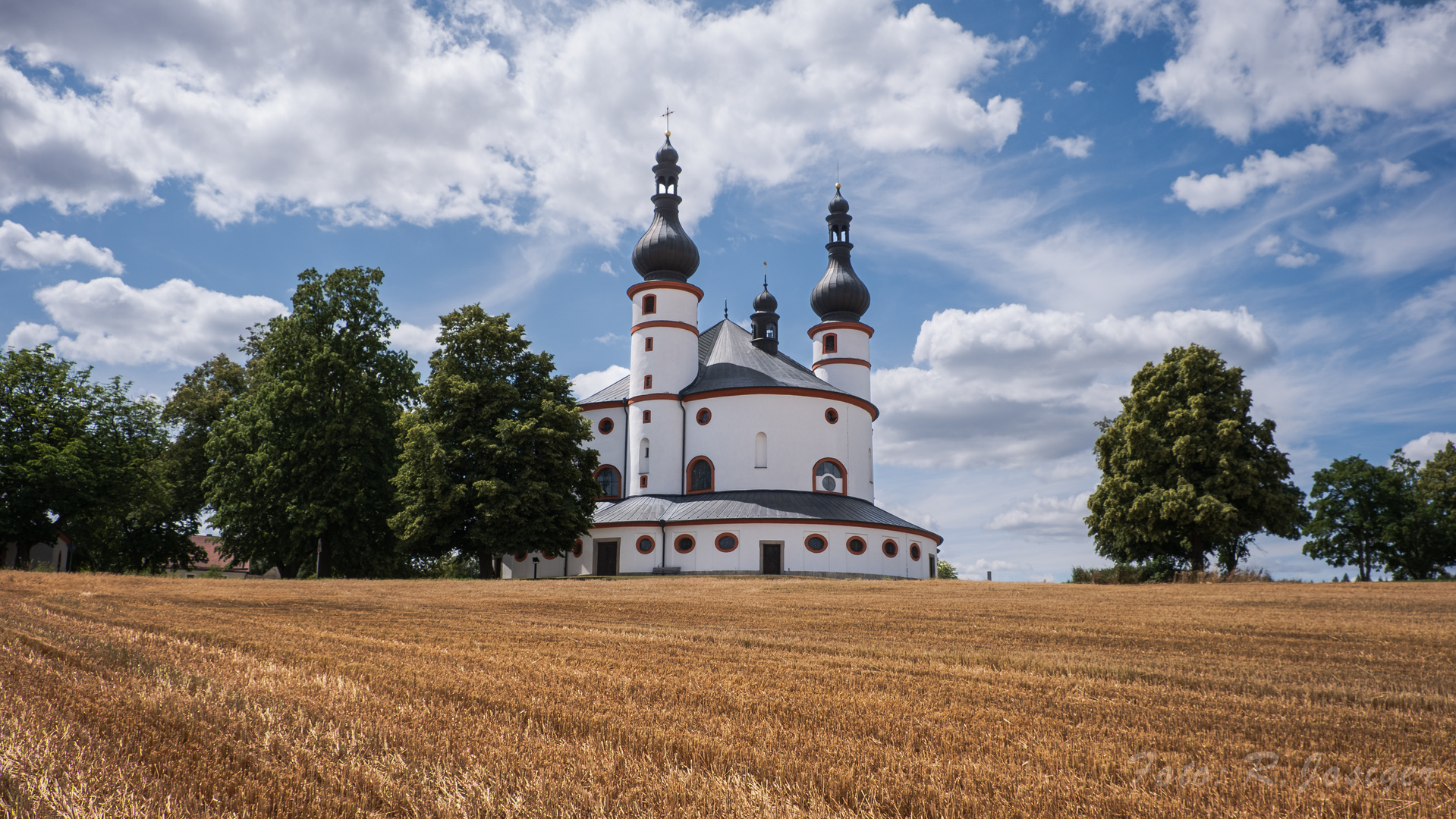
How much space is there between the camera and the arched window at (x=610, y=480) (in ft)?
168

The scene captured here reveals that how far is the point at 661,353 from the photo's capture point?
165ft

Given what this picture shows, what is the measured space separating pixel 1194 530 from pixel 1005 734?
118 feet

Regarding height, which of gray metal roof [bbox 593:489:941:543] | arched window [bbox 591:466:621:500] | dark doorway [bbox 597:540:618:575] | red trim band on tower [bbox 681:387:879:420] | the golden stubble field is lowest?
the golden stubble field

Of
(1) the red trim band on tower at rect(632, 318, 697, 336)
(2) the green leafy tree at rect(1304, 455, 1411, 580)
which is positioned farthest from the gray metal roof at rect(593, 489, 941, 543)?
(2) the green leafy tree at rect(1304, 455, 1411, 580)

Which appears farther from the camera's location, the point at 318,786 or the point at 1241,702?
the point at 1241,702

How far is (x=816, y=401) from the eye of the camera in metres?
49.2

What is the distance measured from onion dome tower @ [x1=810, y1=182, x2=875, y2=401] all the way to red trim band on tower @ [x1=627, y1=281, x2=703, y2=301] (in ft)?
33.1

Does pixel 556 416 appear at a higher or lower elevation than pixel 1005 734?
higher

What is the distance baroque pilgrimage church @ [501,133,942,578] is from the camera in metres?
43.8

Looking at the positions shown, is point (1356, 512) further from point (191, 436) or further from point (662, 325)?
point (191, 436)

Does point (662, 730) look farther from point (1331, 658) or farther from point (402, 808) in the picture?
point (1331, 658)

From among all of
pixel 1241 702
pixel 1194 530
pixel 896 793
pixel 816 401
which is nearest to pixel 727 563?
pixel 816 401

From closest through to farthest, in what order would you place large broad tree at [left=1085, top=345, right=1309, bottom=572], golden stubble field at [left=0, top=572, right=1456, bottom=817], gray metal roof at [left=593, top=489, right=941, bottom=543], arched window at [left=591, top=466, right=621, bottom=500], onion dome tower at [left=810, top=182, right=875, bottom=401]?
1. golden stubble field at [left=0, top=572, right=1456, bottom=817]
2. large broad tree at [left=1085, top=345, right=1309, bottom=572]
3. gray metal roof at [left=593, top=489, right=941, bottom=543]
4. arched window at [left=591, top=466, right=621, bottom=500]
5. onion dome tower at [left=810, top=182, right=875, bottom=401]

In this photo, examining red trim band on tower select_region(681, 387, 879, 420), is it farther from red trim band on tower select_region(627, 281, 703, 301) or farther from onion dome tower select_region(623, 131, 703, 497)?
red trim band on tower select_region(627, 281, 703, 301)
